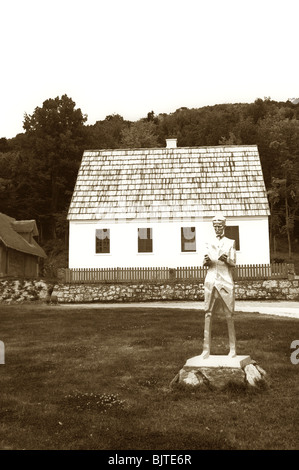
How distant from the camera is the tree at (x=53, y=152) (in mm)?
57188

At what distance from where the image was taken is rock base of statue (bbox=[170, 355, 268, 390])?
9273 millimetres

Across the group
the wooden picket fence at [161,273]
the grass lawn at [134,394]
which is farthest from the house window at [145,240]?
the grass lawn at [134,394]

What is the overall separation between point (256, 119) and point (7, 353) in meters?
76.1

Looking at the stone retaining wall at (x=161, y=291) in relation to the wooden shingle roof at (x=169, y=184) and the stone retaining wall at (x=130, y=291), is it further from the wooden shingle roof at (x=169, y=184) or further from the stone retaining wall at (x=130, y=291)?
the wooden shingle roof at (x=169, y=184)

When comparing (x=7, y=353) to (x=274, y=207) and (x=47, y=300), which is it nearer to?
(x=47, y=300)

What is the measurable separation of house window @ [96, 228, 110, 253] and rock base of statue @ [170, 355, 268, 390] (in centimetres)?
2320

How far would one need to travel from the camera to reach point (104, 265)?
106 ft

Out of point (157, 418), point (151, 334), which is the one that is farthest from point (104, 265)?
point (157, 418)

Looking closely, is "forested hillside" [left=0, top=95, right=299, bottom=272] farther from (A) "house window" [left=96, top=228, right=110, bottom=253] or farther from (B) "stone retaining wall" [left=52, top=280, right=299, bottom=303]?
(B) "stone retaining wall" [left=52, top=280, right=299, bottom=303]

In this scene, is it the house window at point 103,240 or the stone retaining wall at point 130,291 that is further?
the house window at point 103,240

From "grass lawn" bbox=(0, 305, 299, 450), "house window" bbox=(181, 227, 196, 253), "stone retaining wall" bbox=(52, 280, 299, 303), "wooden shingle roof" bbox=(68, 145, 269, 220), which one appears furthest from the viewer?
"wooden shingle roof" bbox=(68, 145, 269, 220)

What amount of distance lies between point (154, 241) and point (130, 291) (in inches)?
191

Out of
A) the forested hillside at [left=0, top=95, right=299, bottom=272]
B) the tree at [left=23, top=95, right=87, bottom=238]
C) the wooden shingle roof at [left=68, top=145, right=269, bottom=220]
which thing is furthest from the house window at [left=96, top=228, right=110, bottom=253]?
the tree at [left=23, top=95, right=87, bottom=238]

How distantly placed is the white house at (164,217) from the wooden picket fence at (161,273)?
284 centimetres
